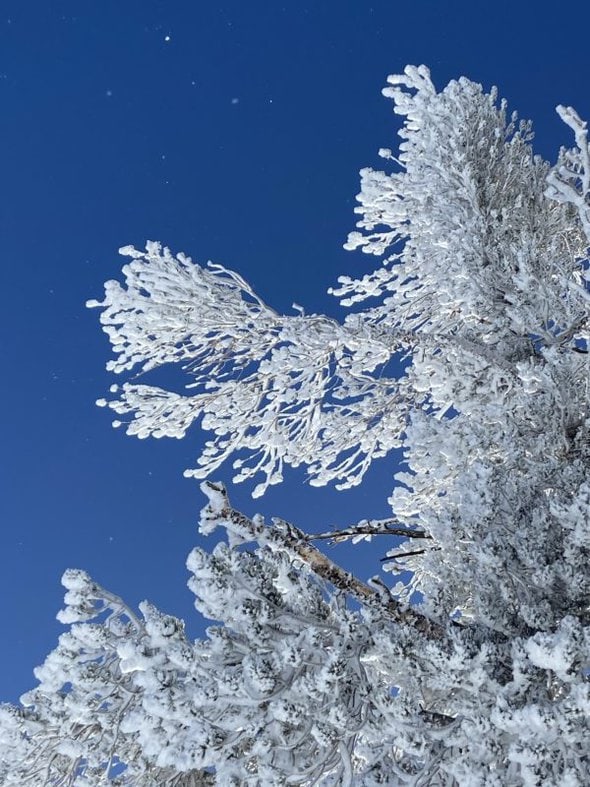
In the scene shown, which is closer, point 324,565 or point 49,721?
point 49,721

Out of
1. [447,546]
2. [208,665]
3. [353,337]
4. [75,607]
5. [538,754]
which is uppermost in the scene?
[353,337]

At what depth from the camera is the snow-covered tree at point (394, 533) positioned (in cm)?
312

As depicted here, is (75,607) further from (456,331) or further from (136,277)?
(456,331)

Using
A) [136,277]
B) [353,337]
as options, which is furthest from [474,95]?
[136,277]

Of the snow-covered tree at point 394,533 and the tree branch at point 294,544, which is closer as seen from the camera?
the snow-covered tree at point 394,533

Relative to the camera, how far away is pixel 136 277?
6.07 m

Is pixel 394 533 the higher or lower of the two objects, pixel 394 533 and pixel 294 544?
the higher

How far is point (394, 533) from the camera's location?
6.08m

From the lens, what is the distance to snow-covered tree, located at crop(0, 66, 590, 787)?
10.2 ft

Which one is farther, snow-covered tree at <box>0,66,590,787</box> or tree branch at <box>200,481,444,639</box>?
tree branch at <box>200,481,444,639</box>

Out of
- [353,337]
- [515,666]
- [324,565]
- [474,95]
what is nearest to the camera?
[515,666]

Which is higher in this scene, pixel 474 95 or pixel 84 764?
pixel 474 95

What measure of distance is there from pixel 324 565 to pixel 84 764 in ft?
6.03

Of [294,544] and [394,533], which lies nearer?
Result: [294,544]
